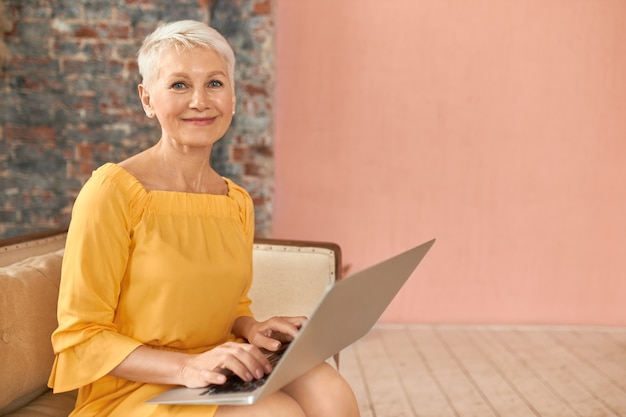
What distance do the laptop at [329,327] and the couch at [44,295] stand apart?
0.45 meters

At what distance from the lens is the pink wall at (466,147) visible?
3.77 meters

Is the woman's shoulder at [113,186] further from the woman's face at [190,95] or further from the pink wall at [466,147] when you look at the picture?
the pink wall at [466,147]

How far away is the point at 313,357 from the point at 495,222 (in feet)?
9.36

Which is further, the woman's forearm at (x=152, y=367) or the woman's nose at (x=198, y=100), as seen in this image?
the woman's nose at (x=198, y=100)

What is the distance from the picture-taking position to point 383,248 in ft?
12.8

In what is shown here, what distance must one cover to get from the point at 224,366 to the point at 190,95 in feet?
1.87

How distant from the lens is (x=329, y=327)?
112 centimetres

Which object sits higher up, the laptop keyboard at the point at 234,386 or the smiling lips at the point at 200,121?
the smiling lips at the point at 200,121

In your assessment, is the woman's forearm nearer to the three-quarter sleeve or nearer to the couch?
the three-quarter sleeve

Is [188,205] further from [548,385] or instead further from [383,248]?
[383,248]

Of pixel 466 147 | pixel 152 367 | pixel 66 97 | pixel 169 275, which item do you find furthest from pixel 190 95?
pixel 466 147

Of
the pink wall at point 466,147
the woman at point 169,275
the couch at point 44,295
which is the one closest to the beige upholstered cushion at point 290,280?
the couch at point 44,295

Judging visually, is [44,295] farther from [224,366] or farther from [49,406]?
[224,366]

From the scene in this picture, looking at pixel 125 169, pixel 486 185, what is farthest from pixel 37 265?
pixel 486 185
